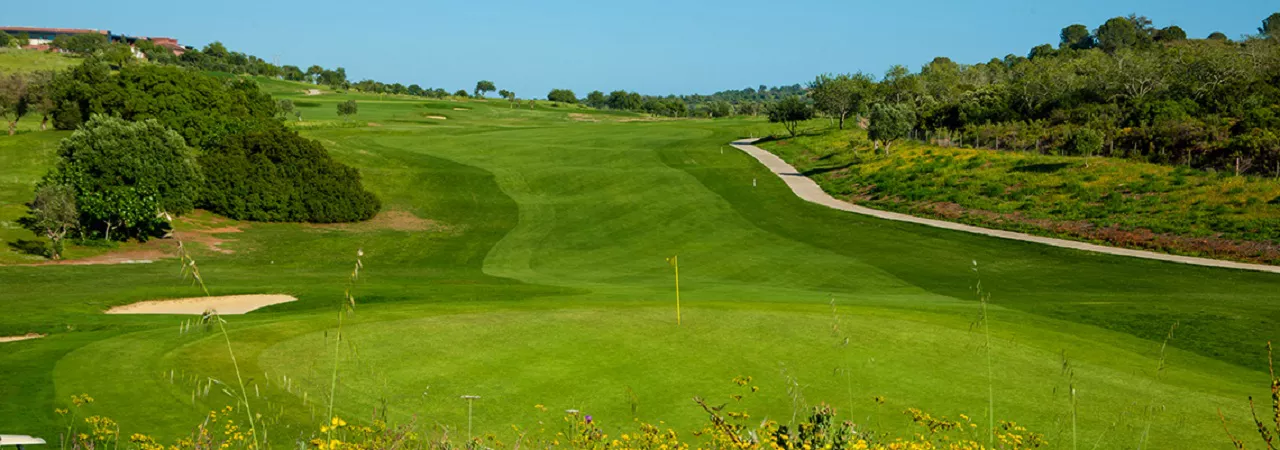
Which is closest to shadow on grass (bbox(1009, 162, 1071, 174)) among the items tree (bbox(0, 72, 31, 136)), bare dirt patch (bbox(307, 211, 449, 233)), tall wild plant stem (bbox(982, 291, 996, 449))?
bare dirt patch (bbox(307, 211, 449, 233))

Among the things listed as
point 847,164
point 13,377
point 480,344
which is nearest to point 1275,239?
point 847,164

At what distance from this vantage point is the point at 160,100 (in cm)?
6694

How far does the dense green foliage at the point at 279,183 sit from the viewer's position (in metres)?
53.9

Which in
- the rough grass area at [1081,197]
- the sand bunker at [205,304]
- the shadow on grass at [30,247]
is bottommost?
the shadow on grass at [30,247]

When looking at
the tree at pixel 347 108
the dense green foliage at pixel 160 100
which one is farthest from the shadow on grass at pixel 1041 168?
the tree at pixel 347 108

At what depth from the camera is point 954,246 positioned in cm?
4516

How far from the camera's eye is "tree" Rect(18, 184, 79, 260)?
38781 millimetres

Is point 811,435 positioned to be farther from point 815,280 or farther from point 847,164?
point 847,164

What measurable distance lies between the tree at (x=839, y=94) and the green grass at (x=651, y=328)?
171 feet

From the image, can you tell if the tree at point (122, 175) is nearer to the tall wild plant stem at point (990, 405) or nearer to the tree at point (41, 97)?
the tall wild plant stem at point (990, 405)

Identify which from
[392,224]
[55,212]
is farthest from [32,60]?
[55,212]

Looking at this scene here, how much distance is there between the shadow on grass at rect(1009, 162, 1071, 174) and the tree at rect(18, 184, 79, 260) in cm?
5599

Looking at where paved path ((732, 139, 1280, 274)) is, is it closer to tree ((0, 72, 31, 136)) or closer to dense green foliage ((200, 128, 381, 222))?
dense green foliage ((200, 128, 381, 222))

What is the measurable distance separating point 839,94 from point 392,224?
209 feet
